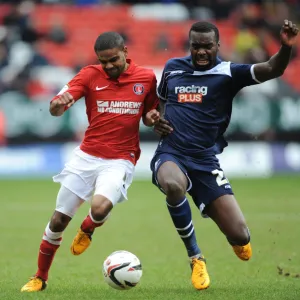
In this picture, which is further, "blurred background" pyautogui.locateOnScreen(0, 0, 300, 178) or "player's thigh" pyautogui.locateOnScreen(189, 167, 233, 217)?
"blurred background" pyautogui.locateOnScreen(0, 0, 300, 178)

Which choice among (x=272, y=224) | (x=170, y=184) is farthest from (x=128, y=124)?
(x=272, y=224)

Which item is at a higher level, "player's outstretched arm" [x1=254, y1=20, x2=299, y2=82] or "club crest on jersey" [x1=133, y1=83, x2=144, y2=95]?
"player's outstretched arm" [x1=254, y1=20, x2=299, y2=82]

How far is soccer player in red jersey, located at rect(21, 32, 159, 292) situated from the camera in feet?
24.9

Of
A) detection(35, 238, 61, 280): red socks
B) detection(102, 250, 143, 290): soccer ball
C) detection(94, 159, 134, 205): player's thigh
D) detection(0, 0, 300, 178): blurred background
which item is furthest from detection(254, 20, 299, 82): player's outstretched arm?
detection(0, 0, 300, 178): blurred background

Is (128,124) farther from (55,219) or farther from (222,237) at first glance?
(222,237)

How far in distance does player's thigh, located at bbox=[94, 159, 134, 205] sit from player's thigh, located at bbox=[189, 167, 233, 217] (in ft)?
2.04

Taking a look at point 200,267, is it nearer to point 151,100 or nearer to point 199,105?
point 199,105

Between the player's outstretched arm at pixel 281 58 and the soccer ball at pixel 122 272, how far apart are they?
2.09 m

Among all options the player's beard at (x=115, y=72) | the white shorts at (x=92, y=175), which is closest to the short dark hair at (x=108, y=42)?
the player's beard at (x=115, y=72)

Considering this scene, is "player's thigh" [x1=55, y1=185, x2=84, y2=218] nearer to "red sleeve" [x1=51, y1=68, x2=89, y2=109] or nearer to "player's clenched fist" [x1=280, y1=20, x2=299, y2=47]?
"red sleeve" [x1=51, y1=68, x2=89, y2=109]

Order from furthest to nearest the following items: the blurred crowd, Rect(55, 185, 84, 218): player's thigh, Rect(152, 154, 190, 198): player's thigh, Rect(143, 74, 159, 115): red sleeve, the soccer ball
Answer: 1. the blurred crowd
2. Rect(143, 74, 159, 115): red sleeve
3. Rect(55, 185, 84, 218): player's thigh
4. Rect(152, 154, 190, 198): player's thigh
5. the soccer ball

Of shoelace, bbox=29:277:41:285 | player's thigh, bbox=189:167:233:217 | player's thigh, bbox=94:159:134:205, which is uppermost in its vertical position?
player's thigh, bbox=94:159:134:205

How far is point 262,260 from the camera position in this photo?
10117mm

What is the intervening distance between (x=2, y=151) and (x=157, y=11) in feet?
26.4
